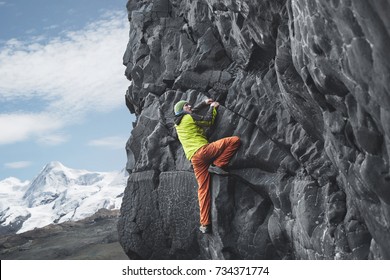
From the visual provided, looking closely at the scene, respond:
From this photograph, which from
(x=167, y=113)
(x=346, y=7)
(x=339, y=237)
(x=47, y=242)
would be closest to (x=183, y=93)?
(x=167, y=113)

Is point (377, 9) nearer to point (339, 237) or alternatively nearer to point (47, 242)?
point (339, 237)

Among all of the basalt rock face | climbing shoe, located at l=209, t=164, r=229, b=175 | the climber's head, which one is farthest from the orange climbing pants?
the climber's head

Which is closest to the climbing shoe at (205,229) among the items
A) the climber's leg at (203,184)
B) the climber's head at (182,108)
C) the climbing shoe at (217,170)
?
the climber's leg at (203,184)

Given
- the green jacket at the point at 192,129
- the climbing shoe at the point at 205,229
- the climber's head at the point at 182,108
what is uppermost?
the climber's head at the point at 182,108

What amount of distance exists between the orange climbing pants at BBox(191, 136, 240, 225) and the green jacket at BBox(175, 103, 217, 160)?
0.31 meters

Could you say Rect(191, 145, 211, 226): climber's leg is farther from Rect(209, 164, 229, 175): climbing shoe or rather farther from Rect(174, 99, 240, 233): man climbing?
Rect(209, 164, 229, 175): climbing shoe

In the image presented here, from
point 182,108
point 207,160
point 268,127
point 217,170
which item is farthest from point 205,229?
point 182,108

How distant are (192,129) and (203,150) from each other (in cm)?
93

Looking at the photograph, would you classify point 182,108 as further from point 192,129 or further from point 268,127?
point 268,127

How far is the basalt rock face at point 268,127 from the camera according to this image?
6742 mm

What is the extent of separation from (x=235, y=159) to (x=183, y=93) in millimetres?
4814

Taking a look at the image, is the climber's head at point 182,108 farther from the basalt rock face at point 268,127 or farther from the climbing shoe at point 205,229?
the climbing shoe at point 205,229

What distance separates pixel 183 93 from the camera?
651 inches

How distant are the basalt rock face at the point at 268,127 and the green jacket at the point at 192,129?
2.10 feet
